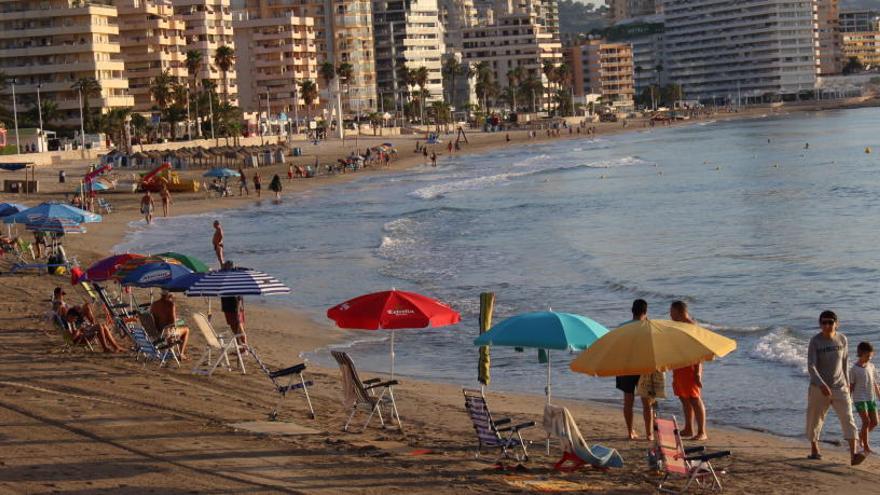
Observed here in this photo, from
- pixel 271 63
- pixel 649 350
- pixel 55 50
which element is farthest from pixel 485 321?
pixel 271 63

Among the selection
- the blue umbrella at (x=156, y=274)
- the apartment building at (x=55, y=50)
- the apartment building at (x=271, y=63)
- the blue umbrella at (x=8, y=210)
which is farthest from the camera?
the apartment building at (x=271, y=63)

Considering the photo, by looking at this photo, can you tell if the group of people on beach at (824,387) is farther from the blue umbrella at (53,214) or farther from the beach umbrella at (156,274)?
the blue umbrella at (53,214)

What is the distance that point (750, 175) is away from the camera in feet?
227

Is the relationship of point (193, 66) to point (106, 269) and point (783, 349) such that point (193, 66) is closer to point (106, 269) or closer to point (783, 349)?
point (106, 269)

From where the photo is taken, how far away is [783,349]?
17859 mm

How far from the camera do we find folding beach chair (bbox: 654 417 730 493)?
10.1 meters

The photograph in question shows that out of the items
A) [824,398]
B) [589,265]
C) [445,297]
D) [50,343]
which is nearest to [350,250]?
[589,265]

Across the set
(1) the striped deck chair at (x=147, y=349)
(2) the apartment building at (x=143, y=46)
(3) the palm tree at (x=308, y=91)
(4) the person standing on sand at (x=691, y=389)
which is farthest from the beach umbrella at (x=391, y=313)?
(3) the palm tree at (x=308, y=91)

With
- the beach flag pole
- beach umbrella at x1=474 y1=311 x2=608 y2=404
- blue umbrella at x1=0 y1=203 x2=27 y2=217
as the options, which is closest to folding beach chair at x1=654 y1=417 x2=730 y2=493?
beach umbrella at x1=474 y1=311 x2=608 y2=404

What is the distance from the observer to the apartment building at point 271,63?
131 meters

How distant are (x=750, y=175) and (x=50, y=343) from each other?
57180 mm

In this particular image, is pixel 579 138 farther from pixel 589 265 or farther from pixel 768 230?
pixel 589 265

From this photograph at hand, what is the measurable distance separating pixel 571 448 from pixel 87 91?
86101 millimetres

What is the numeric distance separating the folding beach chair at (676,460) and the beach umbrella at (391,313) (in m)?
2.63
